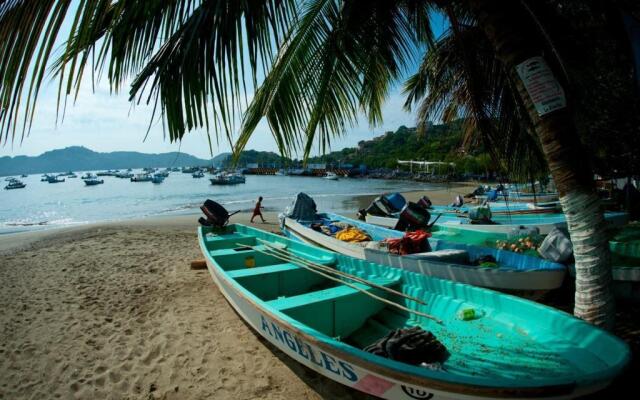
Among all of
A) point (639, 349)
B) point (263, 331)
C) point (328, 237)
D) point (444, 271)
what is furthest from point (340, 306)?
point (328, 237)

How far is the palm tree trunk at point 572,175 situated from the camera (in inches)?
110

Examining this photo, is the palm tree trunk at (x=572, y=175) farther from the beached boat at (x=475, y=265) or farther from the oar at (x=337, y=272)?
the beached boat at (x=475, y=265)

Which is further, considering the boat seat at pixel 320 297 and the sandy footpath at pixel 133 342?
the boat seat at pixel 320 297

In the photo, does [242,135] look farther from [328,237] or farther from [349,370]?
[328,237]

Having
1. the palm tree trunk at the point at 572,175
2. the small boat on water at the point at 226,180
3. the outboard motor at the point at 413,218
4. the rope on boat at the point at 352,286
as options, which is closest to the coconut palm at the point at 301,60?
the palm tree trunk at the point at 572,175

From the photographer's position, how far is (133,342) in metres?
5.24

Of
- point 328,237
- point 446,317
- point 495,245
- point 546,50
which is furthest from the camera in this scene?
point 328,237

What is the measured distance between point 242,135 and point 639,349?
4.85 m

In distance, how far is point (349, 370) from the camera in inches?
123

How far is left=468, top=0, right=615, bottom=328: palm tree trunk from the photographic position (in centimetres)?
280

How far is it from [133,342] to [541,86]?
5.95m

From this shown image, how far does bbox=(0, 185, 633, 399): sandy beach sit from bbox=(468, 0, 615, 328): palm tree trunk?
2.53 metres

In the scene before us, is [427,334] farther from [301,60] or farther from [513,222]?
[513,222]

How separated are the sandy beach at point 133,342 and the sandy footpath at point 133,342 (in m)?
0.01
